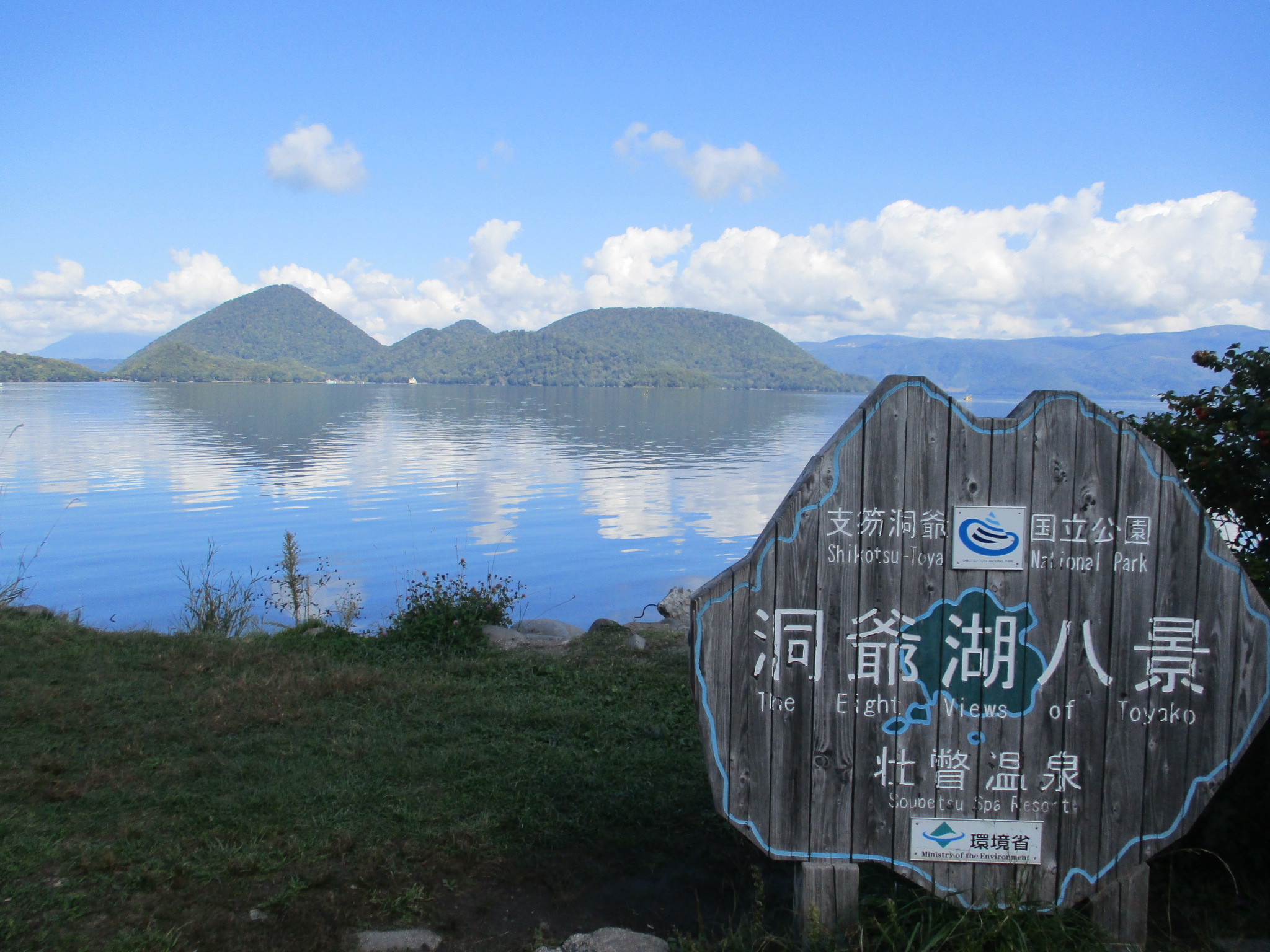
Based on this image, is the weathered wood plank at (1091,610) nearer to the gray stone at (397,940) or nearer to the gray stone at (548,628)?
the gray stone at (397,940)

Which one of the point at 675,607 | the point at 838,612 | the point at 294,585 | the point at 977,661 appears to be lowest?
the point at 675,607

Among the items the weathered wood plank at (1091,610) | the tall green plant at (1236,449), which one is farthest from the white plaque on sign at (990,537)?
the tall green plant at (1236,449)

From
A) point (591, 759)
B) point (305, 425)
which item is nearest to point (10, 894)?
point (591, 759)

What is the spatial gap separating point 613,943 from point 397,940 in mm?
851

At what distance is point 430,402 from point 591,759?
8733 cm

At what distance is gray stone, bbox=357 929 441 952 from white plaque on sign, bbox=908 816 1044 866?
1889 millimetres

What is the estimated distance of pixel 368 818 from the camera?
451cm

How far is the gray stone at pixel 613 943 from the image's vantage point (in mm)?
3406

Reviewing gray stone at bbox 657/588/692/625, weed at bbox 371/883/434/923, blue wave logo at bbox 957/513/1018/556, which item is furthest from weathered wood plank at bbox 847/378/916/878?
gray stone at bbox 657/588/692/625

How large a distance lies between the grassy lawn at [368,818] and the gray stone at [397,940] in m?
0.09

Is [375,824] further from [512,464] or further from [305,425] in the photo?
[305,425]

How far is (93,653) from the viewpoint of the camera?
7.45 metres

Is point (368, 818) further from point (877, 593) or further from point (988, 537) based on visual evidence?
point (988, 537)

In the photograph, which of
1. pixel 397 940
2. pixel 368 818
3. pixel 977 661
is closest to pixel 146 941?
pixel 397 940
